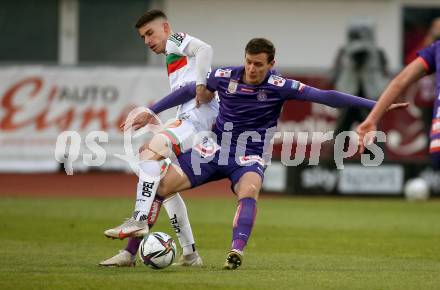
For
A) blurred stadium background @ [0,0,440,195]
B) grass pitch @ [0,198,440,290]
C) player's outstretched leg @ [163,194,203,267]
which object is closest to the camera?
grass pitch @ [0,198,440,290]

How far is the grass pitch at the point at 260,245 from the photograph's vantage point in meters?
8.57

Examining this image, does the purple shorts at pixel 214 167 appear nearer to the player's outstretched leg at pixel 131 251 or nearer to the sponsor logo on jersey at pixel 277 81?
the player's outstretched leg at pixel 131 251

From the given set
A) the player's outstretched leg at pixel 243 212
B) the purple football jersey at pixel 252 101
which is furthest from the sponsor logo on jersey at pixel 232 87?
the player's outstretched leg at pixel 243 212

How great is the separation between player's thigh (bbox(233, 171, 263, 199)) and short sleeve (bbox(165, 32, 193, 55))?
1.48 metres

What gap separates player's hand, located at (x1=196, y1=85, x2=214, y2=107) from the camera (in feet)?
32.3

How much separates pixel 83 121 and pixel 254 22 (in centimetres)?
889

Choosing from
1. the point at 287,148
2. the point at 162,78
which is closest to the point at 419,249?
the point at 287,148

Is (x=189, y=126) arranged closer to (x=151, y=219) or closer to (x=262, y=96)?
(x=262, y=96)

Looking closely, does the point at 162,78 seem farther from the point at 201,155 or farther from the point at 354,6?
the point at 201,155

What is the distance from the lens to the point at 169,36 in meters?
10.4

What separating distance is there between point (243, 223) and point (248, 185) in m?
0.36

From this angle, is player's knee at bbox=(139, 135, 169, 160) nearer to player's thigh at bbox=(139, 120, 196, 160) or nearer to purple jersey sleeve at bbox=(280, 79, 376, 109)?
player's thigh at bbox=(139, 120, 196, 160)

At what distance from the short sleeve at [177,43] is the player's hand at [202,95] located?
1.89 ft

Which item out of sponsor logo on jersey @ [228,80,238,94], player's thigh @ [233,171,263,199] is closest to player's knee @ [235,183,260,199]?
player's thigh @ [233,171,263,199]
